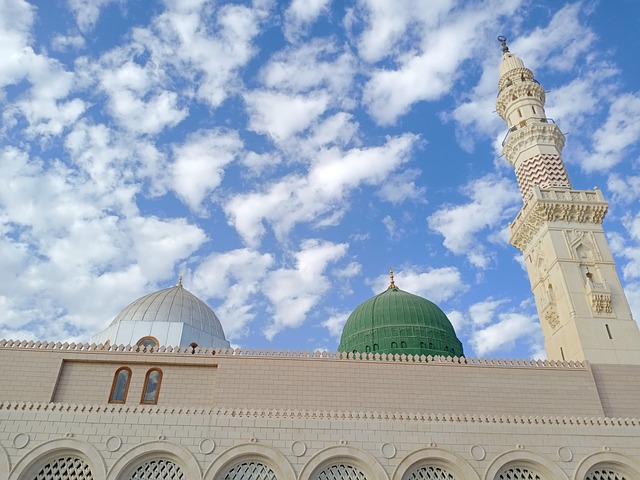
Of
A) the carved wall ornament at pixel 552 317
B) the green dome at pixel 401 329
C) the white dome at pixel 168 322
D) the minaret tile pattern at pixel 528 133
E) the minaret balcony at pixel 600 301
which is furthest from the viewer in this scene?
the green dome at pixel 401 329

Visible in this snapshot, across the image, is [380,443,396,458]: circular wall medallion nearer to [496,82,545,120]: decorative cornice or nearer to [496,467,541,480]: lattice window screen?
[496,467,541,480]: lattice window screen

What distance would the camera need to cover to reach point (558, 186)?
1955 centimetres

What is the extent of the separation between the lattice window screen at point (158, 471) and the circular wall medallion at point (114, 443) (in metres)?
0.65

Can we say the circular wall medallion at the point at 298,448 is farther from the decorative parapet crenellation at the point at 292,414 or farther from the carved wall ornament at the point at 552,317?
the carved wall ornament at the point at 552,317

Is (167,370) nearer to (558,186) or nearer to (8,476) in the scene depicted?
(8,476)

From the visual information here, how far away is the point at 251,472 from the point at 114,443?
3.05 m

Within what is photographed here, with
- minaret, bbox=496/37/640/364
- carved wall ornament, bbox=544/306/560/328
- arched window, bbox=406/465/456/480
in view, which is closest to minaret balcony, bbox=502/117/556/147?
minaret, bbox=496/37/640/364

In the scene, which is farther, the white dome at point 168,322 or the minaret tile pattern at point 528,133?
the minaret tile pattern at point 528,133

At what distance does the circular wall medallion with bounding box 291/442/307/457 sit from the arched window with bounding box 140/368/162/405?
180 inches

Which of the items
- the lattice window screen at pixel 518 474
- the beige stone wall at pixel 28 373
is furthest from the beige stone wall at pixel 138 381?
the lattice window screen at pixel 518 474

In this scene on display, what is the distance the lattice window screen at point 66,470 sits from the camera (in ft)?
36.6

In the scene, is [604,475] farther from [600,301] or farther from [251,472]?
[251,472]

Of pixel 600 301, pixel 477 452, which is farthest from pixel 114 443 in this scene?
pixel 600 301

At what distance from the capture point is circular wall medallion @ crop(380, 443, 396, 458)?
1156 cm
